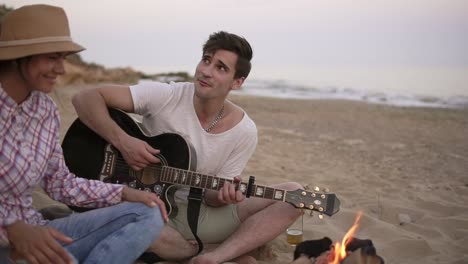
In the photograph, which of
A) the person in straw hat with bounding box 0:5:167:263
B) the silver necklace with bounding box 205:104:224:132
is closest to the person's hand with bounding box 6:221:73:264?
the person in straw hat with bounding box 0:5:167:263

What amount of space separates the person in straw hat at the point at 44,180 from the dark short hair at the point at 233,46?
1.41 m

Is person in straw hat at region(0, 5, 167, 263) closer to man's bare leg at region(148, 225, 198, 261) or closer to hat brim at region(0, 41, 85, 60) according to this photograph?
hat brim at region(0, 41, 85, 60)

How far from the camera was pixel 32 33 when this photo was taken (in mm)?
2309

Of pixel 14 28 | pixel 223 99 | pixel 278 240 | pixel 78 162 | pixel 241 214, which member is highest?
pixel 14 28

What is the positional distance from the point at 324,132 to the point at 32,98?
A: 753 centimetres

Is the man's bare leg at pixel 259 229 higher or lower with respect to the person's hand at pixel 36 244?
lower

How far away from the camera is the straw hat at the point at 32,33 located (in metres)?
2.28

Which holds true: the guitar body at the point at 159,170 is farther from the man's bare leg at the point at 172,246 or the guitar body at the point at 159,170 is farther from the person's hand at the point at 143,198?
the person's hand at the point at 143,198

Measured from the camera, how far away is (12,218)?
2.31 m

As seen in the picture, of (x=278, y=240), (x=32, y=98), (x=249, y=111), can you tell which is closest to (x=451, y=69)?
(x=249, y=111)

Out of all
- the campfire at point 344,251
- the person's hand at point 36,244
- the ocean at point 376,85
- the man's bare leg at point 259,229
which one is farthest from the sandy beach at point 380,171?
the ocean at point 376,85

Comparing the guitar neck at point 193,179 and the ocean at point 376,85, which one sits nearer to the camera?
the guitar neck at point 193,179

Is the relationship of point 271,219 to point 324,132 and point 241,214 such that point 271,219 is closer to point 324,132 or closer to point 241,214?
point 241,214

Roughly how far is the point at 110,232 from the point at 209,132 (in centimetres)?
127
